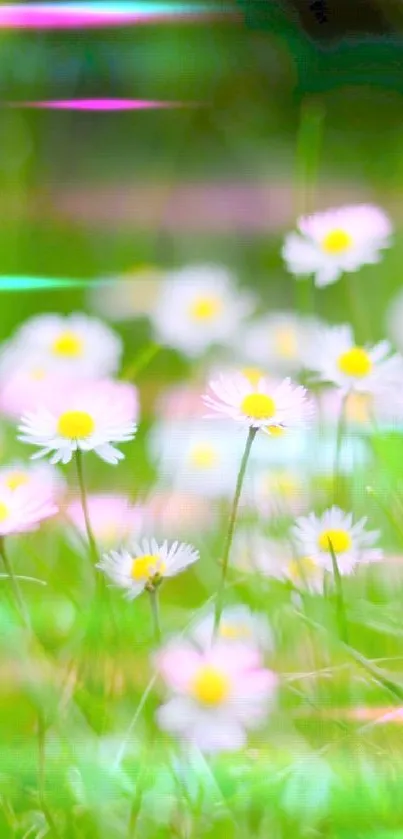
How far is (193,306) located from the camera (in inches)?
21.6

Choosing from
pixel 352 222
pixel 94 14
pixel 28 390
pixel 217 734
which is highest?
pixel 94 14

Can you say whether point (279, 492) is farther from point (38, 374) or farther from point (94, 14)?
point (94, 14)

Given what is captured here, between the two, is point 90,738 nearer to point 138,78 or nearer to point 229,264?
point 229,264

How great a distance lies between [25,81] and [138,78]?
0.24ft

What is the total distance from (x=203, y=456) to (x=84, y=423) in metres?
0.07

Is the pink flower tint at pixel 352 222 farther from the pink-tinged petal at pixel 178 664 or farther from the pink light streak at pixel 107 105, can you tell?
the pink-tinged petal at pixel 178 664

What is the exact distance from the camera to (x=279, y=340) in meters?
0.54

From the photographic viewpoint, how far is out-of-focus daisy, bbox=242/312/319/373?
1.74 ft

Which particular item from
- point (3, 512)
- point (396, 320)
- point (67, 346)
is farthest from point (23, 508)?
point (396, 320)

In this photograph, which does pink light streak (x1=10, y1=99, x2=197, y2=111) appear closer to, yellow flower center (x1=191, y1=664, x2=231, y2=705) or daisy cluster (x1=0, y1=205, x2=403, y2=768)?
daisy cluster (x1=0, y1=205, x2=403, y2=768)

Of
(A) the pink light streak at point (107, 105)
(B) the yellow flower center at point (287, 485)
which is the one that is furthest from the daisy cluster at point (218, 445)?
(A) the pink light streak at point (107, 105)

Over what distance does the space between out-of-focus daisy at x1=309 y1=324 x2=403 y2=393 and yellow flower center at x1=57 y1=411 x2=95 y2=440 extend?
141mm

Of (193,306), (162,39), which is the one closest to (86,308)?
(193,306)

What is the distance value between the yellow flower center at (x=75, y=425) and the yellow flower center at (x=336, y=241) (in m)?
0.19
